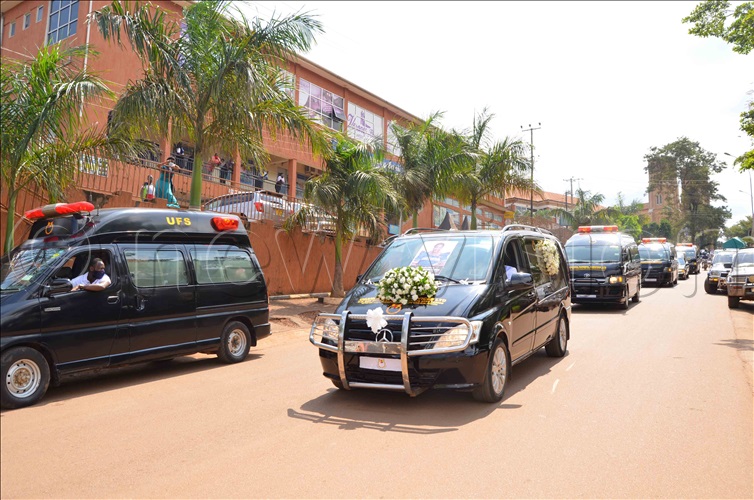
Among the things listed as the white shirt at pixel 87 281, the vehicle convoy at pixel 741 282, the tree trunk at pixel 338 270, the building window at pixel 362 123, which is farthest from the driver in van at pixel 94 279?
the building window at pixel 362 123

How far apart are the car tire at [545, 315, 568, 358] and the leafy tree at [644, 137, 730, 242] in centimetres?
6715

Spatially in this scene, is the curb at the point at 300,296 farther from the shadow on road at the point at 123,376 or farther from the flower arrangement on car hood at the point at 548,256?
the flower arrangement on car hood at the point at 548,256

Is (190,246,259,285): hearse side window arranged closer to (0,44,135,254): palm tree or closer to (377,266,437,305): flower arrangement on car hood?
(0,44,135,254): palm tree

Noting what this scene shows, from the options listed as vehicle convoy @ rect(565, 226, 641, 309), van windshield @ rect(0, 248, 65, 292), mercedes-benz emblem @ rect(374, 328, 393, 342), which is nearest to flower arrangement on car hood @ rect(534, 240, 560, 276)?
mercedes-benz emblem @ rect(374, 328, 393, 342)

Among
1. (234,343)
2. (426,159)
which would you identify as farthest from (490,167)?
(234,343)

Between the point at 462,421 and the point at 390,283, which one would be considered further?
the point at 390,283

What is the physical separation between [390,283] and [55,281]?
12.8 feet

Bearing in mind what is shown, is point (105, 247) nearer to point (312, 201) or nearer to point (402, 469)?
point (402, 469)

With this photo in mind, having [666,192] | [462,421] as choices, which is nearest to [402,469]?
[462,421]

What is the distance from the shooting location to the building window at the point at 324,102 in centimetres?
2764

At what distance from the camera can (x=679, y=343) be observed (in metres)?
9.94

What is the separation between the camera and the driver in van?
6.60 meters

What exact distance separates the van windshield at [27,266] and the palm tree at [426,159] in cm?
1270

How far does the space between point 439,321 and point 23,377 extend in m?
4.54
